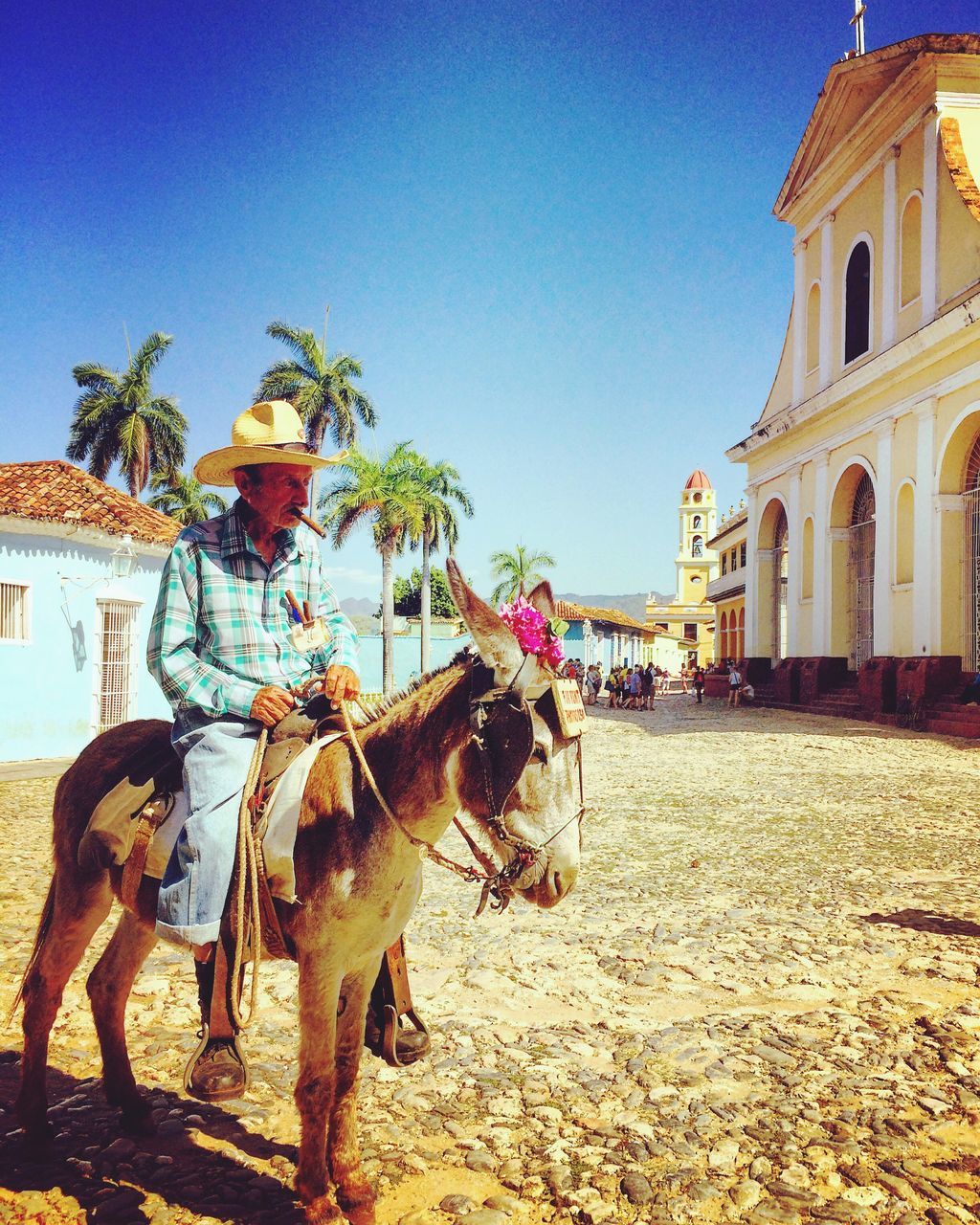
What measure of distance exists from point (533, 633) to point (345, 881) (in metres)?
0.86

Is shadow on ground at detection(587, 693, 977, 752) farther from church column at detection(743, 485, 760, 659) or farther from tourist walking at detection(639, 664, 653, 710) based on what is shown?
church column at detection(743, 485, 760, 659)

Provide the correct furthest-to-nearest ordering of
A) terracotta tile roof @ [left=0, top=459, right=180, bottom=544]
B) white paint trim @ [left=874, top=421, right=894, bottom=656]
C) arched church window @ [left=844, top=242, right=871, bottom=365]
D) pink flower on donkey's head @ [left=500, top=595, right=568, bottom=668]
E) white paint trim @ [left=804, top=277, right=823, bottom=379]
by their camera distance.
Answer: white paint trim @ [left=804, top=277, right=823, bottom=379] → arched church window @ [left=844, top=242, right=871, bottom=365] → white paint trim @ [left=874, top=421, right=894, bottom=656] → terracotta tile roof @ [left=0, top=459, right=180, bottom=544] → pink flower on donkey's head @ [left=500, top=595, right=568, bottom=668]

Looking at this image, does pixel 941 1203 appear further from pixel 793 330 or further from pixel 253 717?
pixel 793 330

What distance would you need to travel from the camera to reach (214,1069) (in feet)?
8.20

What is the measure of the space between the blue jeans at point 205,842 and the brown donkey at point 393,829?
20 centimetres

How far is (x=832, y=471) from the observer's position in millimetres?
24375

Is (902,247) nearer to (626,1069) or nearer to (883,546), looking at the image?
(883,546)

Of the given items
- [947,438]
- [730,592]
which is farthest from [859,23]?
[730,592]

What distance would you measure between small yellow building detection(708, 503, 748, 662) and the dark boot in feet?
139

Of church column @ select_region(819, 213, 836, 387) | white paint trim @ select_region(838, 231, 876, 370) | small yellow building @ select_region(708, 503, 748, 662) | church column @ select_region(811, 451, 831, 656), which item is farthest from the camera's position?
small yellow building @ select_region(708, 503, 748, 662)

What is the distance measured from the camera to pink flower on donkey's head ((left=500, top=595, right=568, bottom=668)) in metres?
2.37

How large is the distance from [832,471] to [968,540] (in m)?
6.21

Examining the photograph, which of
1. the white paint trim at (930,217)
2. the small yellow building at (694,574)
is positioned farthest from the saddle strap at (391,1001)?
the small yellow building at (694,574)

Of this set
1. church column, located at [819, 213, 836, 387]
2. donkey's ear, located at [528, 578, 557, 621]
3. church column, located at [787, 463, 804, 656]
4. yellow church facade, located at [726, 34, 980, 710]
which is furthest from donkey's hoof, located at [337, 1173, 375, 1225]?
church column, located at [819, 213, 836, 387]
